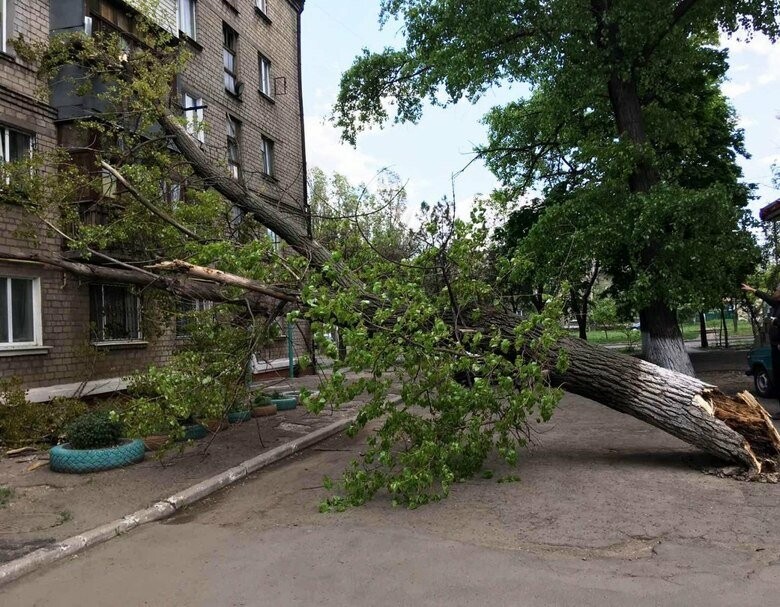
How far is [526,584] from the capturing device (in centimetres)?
391

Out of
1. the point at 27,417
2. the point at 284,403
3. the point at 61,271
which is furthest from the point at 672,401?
the point at 61,271

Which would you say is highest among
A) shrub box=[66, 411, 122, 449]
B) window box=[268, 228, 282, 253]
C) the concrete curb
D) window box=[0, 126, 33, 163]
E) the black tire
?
window box=[0, 126, 33, 163]

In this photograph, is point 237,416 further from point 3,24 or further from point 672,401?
point 3,24

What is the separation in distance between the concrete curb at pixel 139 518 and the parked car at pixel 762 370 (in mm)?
9110

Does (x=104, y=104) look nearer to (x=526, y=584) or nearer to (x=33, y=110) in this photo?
(x=33, y=110)

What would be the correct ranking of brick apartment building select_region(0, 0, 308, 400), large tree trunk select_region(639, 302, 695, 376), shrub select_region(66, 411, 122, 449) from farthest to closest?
large tree trunk select_region(639, 302, 695, 376)
brick apartment building select_region(0, 0, 308, 400)
shrub select_region(66, 411, 122, 449)

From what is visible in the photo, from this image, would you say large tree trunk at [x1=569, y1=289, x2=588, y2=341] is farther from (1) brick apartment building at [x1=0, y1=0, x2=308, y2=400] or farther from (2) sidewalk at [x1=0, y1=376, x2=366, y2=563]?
(2) sidewalk at [x1=0, y1=376, x2=366, y2=563]

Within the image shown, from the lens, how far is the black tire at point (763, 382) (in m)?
12.3

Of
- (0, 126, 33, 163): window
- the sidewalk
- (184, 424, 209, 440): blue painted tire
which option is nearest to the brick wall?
(0, 126, 33, 163): window

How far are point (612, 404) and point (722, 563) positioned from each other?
3.21m

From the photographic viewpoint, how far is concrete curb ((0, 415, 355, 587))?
15.1 ft

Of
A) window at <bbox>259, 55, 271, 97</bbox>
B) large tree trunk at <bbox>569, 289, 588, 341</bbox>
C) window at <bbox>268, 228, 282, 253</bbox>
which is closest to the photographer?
window at <bbox>268, 228, 282, 253</bbox>

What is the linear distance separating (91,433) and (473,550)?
207 inches

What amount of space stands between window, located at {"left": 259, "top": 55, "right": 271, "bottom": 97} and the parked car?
16.0 meters
